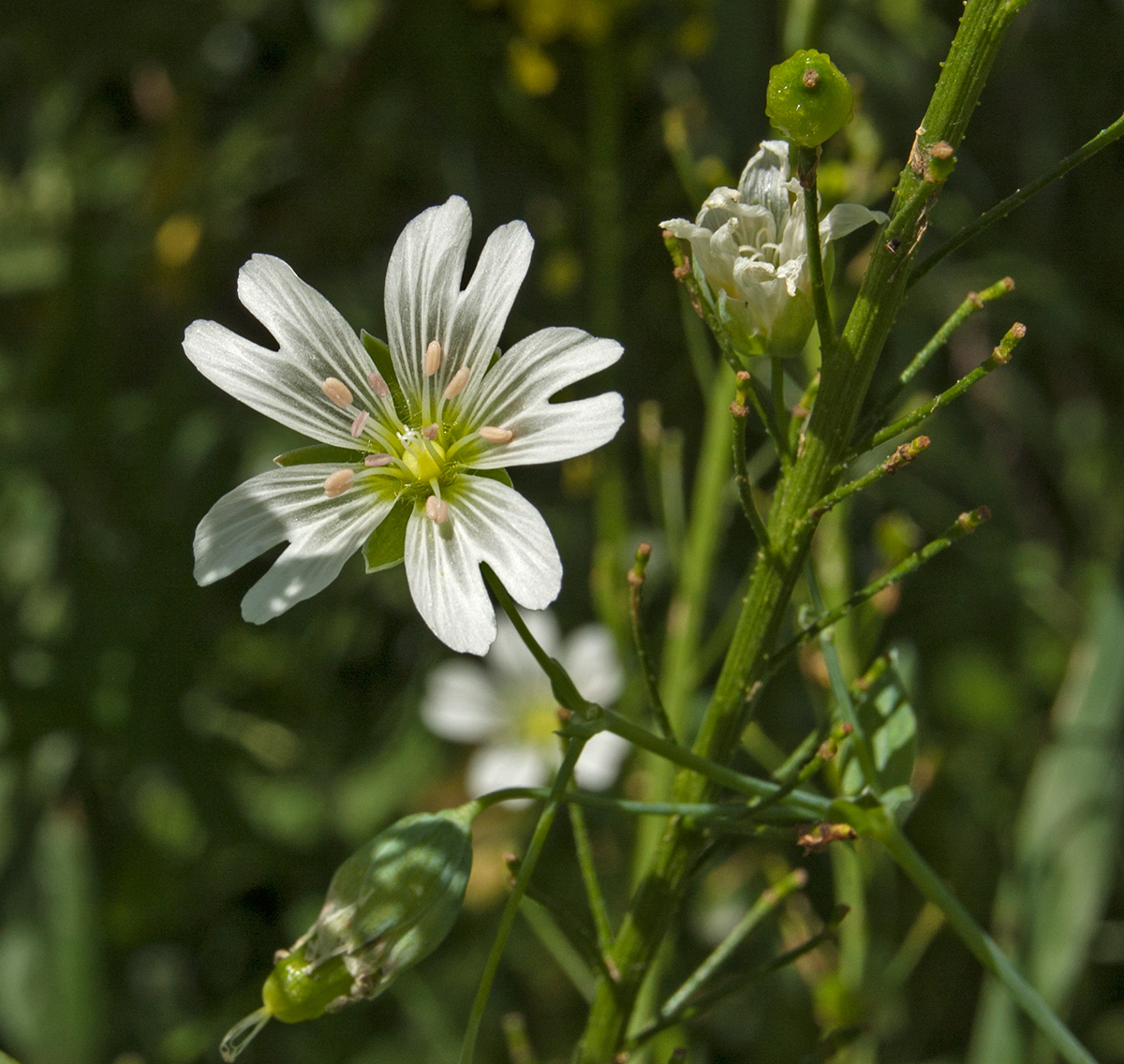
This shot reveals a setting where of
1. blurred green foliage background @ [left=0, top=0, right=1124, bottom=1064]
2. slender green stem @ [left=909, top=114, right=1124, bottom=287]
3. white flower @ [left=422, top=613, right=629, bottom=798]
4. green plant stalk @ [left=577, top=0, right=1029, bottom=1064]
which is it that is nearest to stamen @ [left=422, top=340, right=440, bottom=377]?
green plant stalk @ [left=577, top=0, right=1029, bottom=1064]

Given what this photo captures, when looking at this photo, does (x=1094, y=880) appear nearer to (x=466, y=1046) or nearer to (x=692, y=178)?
(x=692, y=178)

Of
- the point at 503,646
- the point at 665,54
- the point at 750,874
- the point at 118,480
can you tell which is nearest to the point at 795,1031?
the point at 750,874

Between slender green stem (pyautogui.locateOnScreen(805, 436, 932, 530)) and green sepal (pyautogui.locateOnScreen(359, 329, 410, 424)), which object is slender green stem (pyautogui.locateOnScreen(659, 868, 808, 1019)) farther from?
green sepal (pyautogui.locateOnScreen(359, 329, 410, 424))

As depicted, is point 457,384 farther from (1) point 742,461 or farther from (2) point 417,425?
(1) point 742,461

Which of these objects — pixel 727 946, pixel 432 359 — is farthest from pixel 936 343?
pixel 727 946

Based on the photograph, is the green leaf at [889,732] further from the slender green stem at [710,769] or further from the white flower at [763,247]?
the white flower at [763,247]

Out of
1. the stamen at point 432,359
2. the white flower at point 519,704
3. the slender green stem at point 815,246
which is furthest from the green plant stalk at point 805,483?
the white flower at point 519,704
